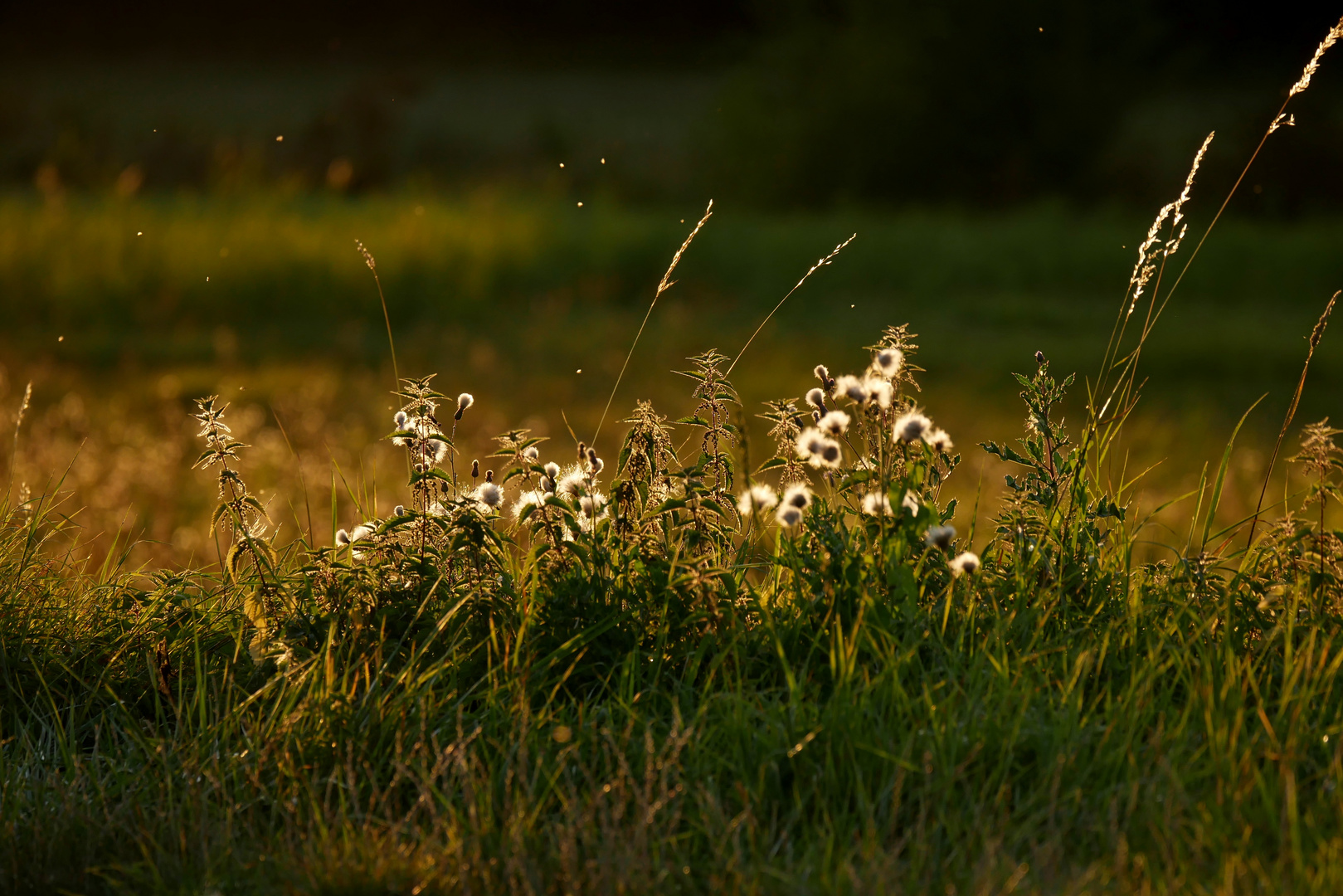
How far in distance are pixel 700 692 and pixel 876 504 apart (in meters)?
0.50

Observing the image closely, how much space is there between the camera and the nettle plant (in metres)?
2.37

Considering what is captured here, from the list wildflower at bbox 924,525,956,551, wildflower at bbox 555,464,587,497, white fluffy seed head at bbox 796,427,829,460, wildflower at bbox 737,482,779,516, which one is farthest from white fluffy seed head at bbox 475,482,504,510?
wildflower at bbox 924,525,956,551

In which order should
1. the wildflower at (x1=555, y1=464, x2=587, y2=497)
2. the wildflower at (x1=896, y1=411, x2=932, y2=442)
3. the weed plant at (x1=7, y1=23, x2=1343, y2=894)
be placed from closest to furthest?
the weed plant at (x1=7, y1=23, x2=1343, y2=894) → the wildflower at (x1=896, y1=411, x2=932, y2=442) → the wildflower at (x1=555, y1=464, x2=587, y2=497)

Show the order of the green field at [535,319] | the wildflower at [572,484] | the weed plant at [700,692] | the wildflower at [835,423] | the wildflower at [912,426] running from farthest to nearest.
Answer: the green field at [535,319] < the wildflower at [572,484] < the wildflower at [835,423] < the wildflower at [912,426] < the weed plant at [700,692]

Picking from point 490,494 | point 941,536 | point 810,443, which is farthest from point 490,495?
point 941,536

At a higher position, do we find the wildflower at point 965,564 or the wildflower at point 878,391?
the wildflower at point 878,391

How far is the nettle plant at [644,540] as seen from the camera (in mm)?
2369

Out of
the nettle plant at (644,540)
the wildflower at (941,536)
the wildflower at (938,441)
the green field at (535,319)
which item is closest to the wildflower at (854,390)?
the nettle plant at (644,540)

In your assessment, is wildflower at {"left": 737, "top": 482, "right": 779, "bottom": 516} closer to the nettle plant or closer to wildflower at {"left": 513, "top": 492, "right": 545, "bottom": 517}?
the nettle plant

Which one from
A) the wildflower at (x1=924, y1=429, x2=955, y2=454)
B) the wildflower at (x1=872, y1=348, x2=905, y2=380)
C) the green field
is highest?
the green field

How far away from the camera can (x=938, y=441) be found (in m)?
2.45

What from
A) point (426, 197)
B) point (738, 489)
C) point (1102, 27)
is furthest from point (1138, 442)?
point (1102, 27)

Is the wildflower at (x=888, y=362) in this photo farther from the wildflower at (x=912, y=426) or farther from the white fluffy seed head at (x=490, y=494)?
the white fluffy seed head at (x=490, y=494)

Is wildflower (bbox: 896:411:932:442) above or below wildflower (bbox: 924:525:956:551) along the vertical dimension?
above
